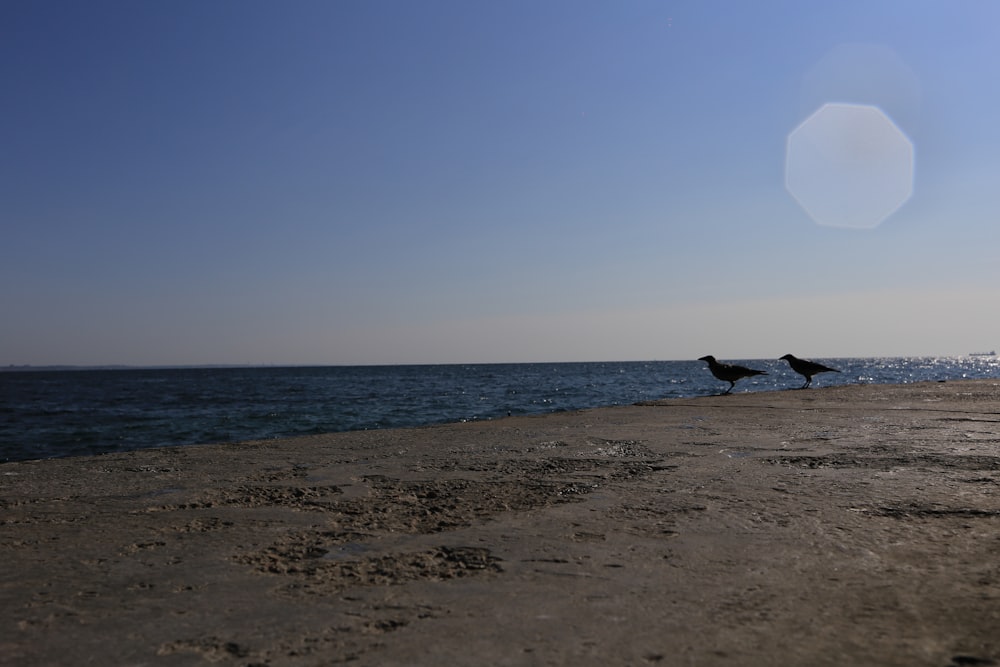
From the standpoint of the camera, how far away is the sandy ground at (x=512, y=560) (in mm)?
1928

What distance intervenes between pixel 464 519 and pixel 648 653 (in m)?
1.72

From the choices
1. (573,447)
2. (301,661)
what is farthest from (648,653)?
(573,447)

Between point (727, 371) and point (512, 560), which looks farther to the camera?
point (727, 371)

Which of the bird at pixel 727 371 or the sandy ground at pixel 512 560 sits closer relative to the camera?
the sandy ground at pixel 512 560

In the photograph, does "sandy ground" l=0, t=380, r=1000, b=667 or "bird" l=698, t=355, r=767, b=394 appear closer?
"sandy ground" l=0, t=380, r=1000, b=667

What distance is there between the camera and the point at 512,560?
2744mm

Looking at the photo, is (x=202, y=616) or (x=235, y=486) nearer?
(x=202, y=616)

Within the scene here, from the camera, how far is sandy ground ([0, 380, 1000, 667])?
6.32 ft

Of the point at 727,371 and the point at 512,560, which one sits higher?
the point at 727,371

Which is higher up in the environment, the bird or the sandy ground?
the bird

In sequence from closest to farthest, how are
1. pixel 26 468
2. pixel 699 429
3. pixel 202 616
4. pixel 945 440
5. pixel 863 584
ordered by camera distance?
pixel 202 616 < pixel 863 584 < pixel 26 468 < pixel 945 440 < pixel 699 429

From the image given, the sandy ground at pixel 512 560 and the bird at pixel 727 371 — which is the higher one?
the bird at pixel 727 371

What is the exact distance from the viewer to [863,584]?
2.36 metres

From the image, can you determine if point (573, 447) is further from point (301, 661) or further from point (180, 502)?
point (301, 661)
